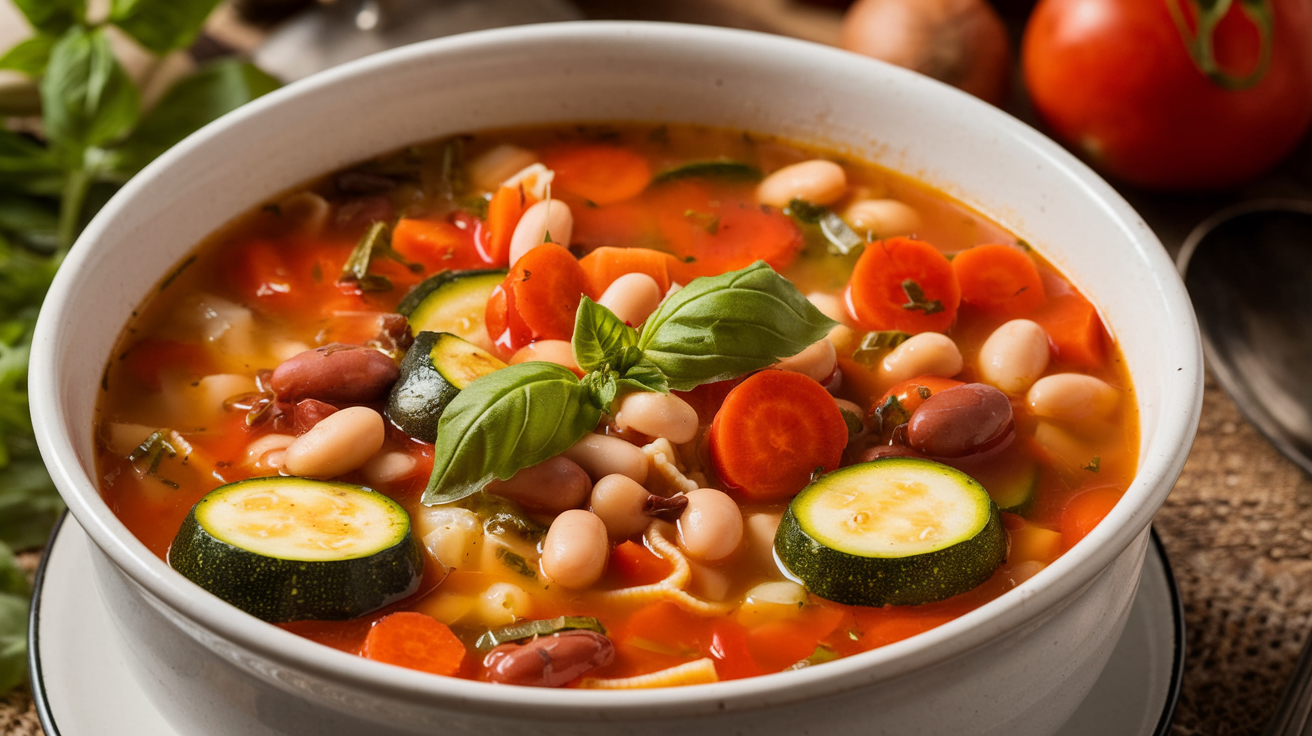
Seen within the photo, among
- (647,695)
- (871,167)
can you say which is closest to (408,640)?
(647,695)

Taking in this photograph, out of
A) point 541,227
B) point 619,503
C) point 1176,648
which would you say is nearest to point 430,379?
point 619,503

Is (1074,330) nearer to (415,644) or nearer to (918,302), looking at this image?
(918,302)

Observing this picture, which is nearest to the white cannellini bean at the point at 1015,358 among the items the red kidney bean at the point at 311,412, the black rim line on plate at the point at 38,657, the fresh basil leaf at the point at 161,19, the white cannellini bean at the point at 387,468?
the white cannellini bean at the point at 387,468

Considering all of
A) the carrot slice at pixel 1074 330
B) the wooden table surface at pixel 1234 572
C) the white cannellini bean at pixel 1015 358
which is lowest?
the wooden table surface at pixel 1234 572

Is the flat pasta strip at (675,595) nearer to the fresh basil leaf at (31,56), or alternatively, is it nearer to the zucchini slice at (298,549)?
the zucchini slice at (298,549)

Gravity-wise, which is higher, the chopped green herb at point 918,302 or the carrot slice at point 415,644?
the carrot slice at point 415,644

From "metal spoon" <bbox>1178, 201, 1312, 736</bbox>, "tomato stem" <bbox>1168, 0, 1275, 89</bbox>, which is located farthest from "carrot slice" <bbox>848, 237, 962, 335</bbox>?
"tomato stem" <bbox>1168, 0, 1275, 89</bbox>

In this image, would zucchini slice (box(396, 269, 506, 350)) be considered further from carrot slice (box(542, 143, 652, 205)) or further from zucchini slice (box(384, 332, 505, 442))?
carrot slice (box(542, 143, 652, 205))
